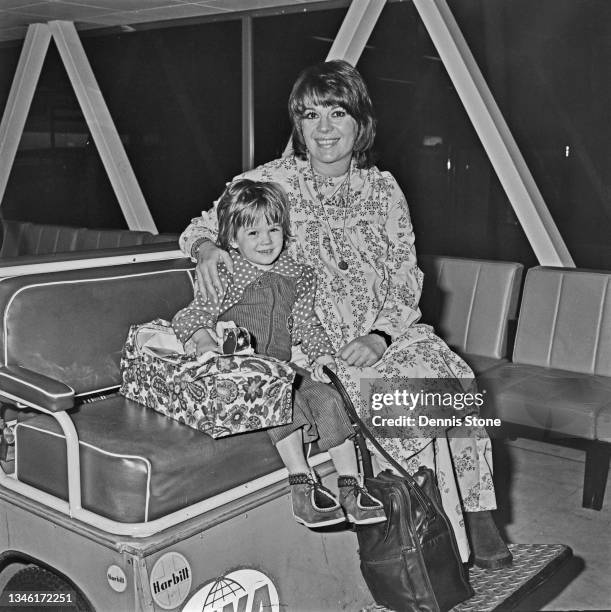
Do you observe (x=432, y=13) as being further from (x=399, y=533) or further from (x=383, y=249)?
(x=399, y=533)

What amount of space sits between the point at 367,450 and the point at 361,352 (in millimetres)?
293

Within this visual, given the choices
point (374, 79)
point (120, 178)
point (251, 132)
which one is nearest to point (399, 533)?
point (374, 79)

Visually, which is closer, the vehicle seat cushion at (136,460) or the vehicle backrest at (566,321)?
the vehicle seat cushion at (136,460)

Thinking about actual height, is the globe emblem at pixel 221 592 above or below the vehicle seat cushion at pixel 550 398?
below

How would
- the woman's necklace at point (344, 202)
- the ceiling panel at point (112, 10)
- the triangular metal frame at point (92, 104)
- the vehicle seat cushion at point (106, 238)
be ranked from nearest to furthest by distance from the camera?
1. the woman's necklace at point (344, 202)
2. the vehicle seat cushion at point (106, 238)
3. the ceiling panel at point (112, 10)
4. the triangular metal frame at point (92, 104)

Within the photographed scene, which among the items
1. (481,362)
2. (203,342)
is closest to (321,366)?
(203,342)

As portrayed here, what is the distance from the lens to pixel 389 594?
211cm

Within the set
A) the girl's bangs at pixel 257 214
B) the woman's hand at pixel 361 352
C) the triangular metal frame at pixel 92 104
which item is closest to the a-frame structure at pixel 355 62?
the triangular metal frame at pixel 92 104

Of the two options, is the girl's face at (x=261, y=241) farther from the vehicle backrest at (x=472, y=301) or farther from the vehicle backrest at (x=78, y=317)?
the vehicle backrest at (x=472, y=301)

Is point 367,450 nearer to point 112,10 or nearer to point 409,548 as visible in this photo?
point 409,548

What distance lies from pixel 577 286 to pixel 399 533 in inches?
77.9

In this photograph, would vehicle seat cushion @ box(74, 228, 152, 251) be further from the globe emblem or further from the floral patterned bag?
the globe emblem

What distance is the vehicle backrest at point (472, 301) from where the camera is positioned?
381 cm

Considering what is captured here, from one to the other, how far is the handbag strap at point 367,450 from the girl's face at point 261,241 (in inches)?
15.1
